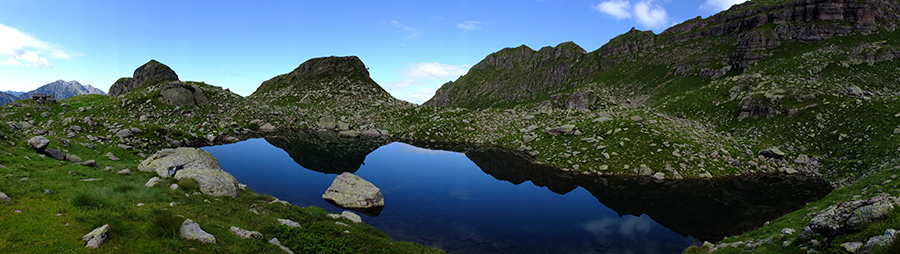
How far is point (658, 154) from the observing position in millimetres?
40375

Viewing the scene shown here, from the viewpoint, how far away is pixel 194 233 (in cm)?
1128

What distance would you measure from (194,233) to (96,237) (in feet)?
8.03

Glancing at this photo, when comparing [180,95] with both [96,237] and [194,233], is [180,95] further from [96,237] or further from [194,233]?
[96,237]

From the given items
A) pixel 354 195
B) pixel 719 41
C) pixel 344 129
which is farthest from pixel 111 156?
pixel 719 41

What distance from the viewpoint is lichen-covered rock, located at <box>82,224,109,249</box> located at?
9.12 meters

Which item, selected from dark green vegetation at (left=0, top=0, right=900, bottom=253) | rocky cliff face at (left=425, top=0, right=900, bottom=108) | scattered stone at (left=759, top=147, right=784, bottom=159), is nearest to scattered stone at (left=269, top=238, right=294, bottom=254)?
dark green vegetation at (left=0, top=0, right=900, bottom=253)

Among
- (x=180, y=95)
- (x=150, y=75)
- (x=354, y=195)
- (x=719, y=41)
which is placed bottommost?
(x=354, y=195)

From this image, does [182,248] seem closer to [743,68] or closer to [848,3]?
[743,68]

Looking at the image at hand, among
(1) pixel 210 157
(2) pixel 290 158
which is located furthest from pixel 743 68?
(1) pixel 210 157

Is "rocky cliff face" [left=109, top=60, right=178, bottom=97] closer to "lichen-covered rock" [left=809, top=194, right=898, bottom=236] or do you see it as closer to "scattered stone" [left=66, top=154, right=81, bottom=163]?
"scattered stone" [left=66, top=154, right=81, bottom=163]

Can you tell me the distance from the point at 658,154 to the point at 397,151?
41.2m

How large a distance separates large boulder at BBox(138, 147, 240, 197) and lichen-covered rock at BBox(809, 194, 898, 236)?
30.3m

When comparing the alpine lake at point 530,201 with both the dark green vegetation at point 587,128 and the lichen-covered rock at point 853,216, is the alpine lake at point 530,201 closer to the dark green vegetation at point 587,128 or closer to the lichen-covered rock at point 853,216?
the dark green vegetation at point 587,128

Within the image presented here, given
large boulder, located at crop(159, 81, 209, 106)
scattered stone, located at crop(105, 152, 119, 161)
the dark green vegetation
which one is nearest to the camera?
the dark green vegetation
